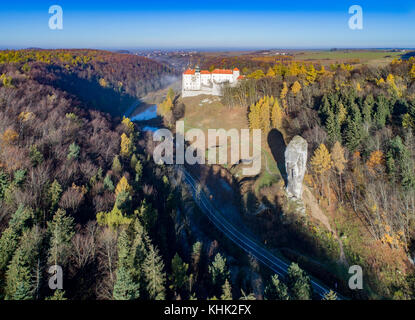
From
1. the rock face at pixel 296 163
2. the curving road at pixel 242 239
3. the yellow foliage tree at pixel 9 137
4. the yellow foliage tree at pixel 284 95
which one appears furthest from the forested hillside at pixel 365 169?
the yellow foliage tree at pixel 9 137

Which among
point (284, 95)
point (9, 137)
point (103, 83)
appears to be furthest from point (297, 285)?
point (103, 83)

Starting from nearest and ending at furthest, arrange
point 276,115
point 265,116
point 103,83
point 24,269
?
point 24,269 < point 276,115 < point 265,116 < point 103,83

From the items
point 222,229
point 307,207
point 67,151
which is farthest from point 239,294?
point 67,151

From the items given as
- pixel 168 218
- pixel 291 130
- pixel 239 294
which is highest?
pixel 291 130

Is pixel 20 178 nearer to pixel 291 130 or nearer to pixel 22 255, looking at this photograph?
pixel 22 255

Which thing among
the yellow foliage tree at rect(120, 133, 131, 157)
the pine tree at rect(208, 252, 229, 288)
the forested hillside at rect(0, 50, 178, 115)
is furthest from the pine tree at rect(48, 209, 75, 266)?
the forested hillside at rect(0, 50, 178, 115)

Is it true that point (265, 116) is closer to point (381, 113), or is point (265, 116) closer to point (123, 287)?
point (381, 113)

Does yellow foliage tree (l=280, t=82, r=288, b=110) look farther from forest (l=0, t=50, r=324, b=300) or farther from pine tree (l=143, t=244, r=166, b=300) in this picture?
pine tree (l=143, t=244, r=166, b=300)
